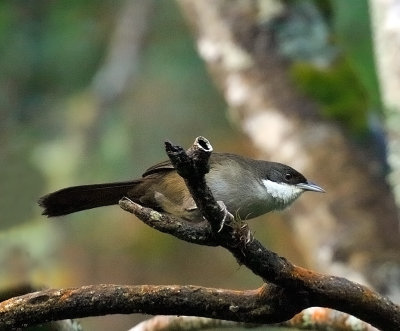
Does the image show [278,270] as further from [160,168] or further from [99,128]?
[99,128]

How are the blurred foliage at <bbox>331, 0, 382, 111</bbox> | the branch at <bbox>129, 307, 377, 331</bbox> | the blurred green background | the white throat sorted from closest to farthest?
the branch at <bbox>129, 307, 377, 331</bbox> → the white throat → the blurred foliage at <bbox>331, 0, 382, 111</bbox> → the blurred green background

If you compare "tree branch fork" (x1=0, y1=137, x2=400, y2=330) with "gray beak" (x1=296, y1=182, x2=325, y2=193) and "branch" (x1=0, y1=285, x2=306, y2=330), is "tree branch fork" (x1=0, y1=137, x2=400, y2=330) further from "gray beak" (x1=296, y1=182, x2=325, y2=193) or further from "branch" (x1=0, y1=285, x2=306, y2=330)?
"gray beak" (x1=296, y1=182, x2=325, y2=193)

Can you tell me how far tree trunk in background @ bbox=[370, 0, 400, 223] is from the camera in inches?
131

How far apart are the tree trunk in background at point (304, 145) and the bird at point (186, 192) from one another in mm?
481

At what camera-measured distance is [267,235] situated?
5.38 m

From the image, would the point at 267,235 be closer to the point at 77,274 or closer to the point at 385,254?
the point at 77,274

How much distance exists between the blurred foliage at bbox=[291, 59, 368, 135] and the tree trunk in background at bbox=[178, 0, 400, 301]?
0.20 feet

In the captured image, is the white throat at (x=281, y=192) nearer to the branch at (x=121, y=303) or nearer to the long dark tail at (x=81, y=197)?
the long dark tail at (x=81, y=197)

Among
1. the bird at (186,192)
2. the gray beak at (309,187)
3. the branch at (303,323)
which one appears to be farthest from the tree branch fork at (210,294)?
the gray beak at (309,187)

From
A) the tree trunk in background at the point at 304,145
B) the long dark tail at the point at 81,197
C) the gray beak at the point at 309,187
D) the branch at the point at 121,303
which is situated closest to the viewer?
the branch at the point at 121,303

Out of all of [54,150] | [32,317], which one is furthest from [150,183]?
[54,150]

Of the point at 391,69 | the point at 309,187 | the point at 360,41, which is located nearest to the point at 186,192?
the point at 309,187

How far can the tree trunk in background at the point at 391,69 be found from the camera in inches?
131

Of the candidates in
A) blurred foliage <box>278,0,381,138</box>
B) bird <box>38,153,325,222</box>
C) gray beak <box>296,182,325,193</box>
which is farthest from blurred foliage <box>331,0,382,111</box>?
bird <box>38,153,325,222</box>
